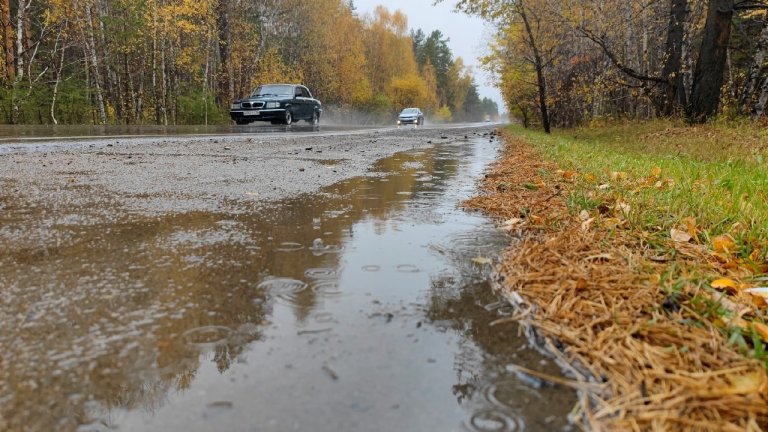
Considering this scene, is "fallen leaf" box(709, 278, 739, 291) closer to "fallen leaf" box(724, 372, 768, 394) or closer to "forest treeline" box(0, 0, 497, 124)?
"fallen leaf" box(724, 372, 768, 394)

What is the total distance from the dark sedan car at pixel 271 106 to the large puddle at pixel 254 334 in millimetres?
16426

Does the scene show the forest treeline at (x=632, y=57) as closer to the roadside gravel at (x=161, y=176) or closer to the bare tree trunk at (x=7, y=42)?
the roadside gravel at (x=161, y=176)

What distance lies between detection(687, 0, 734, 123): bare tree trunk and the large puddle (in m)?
10.5

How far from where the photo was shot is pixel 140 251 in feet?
6.36

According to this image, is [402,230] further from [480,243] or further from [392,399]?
[392,399]

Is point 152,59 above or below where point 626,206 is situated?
above

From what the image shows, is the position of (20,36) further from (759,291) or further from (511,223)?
(759,291)

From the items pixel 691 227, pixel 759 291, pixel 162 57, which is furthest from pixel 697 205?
pixel 162 57

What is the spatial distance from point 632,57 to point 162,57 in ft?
68.4

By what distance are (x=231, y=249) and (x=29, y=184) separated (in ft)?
8.00

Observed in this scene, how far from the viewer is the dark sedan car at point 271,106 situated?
18.0m

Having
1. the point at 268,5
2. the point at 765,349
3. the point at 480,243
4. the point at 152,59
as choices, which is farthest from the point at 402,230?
the point at 268,5

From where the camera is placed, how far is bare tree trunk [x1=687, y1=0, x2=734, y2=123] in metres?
9.80

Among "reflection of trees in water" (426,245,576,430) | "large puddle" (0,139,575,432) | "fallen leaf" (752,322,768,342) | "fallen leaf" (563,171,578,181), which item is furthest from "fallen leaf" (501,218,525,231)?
"fallen leaf" (563,171,578,181)
